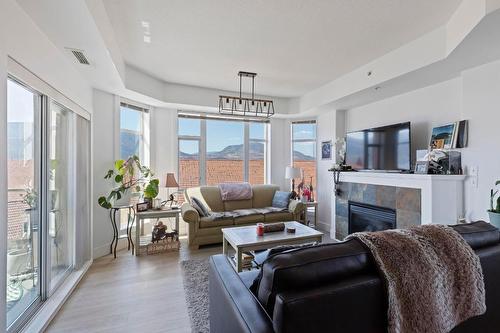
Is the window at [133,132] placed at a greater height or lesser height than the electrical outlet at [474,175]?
greater

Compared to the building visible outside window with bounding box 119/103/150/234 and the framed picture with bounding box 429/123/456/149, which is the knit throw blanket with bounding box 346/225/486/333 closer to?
the framed picture with bounding box 429/123/456/149

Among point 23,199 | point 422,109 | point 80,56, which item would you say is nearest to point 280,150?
point 422,109

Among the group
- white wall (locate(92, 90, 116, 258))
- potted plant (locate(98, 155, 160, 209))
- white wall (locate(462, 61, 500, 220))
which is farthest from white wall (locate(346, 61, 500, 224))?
white wall (locate(92, 90, 116, 258))

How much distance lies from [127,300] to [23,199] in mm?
1242

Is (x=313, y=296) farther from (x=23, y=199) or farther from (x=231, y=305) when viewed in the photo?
(x=23, y=199)

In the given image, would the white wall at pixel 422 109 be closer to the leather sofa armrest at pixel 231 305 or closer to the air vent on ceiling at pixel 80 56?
the leather sofa armrest at pixel 231 305

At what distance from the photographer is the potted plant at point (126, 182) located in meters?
3.38

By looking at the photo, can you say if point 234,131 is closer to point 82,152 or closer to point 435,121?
point 82,152

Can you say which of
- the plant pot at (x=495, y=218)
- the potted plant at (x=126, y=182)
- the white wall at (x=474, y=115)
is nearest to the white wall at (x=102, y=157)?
the potted plant at (x=126, y=182)

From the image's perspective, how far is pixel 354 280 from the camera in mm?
1021

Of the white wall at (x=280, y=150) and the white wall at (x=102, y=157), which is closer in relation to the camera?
the white wall at (x=102, y=157)

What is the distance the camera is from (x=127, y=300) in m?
2.34

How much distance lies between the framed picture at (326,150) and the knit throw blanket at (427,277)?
11.4ft

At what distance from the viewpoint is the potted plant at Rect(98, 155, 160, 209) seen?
11.1 feet
